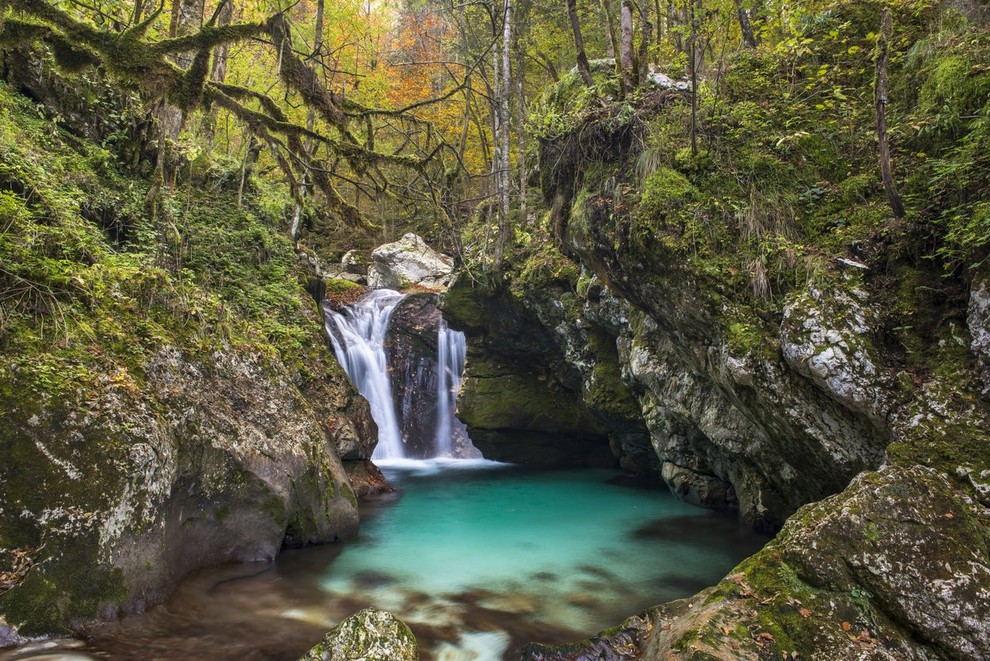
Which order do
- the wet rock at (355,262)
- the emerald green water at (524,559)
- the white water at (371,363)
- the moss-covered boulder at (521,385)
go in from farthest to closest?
the wet rock at (355,262) → the white water at (371,363) → the moss-covered boulder at (521,385) → the emerald green water at (524,559)

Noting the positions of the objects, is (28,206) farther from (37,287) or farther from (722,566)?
(722,566)

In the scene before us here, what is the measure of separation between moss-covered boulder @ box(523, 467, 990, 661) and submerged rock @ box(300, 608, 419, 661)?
1171mm

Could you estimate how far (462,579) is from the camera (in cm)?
748

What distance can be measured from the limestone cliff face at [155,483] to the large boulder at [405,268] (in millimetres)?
12250

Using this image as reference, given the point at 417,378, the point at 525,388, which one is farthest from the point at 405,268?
the point at 525,388

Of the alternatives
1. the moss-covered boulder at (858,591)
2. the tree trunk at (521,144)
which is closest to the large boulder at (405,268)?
the tree trunk at (521,144)

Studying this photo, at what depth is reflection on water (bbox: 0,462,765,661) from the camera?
5.46 metres

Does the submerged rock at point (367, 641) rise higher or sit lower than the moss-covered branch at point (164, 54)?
lower

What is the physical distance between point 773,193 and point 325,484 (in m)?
7.03

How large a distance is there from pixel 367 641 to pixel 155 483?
8.78 feet

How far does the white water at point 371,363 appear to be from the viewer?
1551 cm

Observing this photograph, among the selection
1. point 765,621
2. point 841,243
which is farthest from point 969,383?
point 765,621

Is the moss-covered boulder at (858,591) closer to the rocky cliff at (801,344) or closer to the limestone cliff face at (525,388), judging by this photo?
the rocky cliff at (801,344)

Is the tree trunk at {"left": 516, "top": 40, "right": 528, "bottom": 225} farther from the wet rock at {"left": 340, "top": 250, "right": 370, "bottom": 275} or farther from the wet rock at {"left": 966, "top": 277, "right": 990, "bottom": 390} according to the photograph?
the wet rock at {"left": 966, "top": 277, "right": 990, "bottom": 390}
